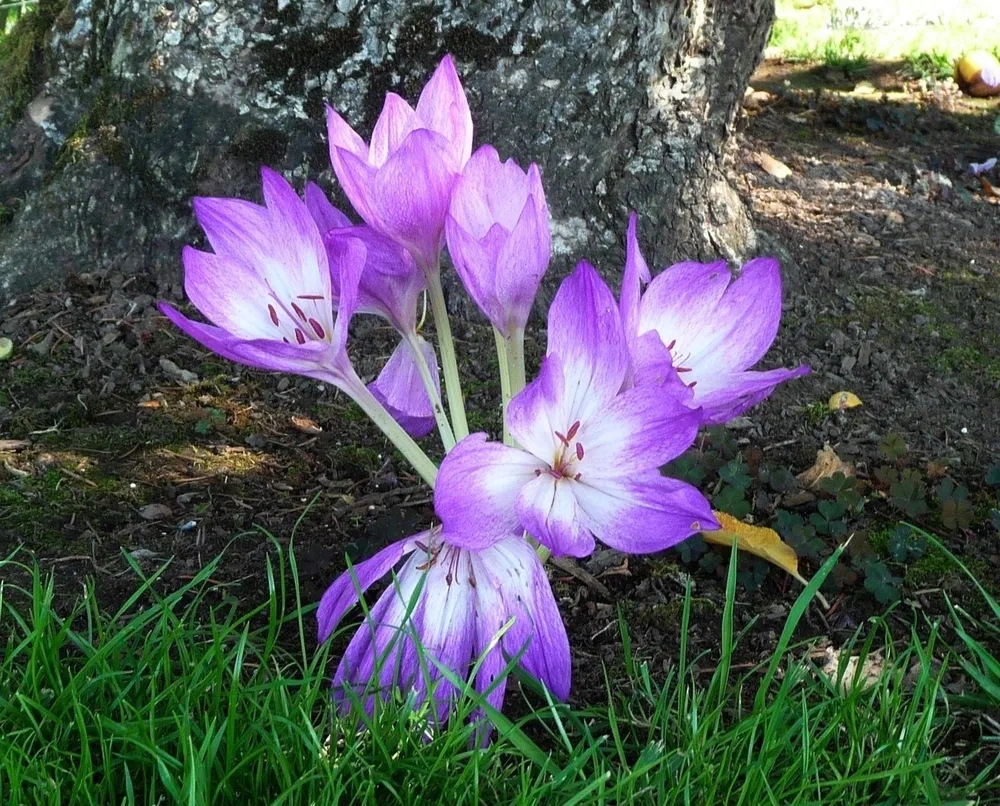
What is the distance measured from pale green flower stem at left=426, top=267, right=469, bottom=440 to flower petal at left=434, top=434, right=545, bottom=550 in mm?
283

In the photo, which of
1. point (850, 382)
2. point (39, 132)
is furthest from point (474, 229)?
point (39, 132)

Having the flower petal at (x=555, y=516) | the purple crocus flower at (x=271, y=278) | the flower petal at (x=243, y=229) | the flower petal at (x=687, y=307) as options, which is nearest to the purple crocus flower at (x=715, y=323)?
the flower petal at (x=687, y=307)

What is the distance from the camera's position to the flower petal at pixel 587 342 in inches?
59.0

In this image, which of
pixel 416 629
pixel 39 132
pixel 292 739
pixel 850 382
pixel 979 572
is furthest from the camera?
pixel 39 132

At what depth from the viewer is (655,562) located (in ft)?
7.51

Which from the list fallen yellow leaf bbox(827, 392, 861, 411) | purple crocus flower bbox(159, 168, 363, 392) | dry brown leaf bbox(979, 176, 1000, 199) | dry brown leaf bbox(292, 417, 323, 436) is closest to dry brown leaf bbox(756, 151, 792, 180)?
dry brown leaf bbox(979, 176, 1000, 199)

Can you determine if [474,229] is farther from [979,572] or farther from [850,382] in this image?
[850,382]

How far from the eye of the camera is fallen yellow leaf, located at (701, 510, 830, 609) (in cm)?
217

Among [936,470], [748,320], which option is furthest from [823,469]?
[748,320]

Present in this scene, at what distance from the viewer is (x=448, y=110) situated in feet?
5.63

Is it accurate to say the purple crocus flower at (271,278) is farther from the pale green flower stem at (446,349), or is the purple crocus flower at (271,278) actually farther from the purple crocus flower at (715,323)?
the purple crocus flower at (715,323)

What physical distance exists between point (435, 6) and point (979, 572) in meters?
2.15

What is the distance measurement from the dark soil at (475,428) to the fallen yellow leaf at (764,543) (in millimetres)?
45

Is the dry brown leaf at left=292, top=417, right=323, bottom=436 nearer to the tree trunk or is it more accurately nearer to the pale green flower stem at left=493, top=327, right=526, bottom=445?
the tree trunk
